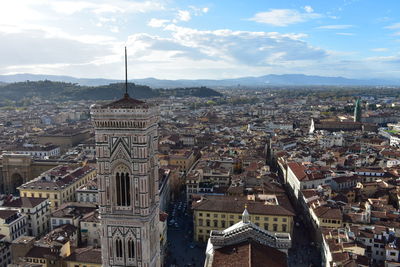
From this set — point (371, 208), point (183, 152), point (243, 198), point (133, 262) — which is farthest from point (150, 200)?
point (183, 152)

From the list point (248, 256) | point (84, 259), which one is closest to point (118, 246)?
point (248, 256)

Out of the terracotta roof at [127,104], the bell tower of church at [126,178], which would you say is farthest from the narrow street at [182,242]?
the terracotta roof at [127,104]

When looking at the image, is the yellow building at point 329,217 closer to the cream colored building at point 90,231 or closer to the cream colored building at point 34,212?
the cream colored building at point 90,231

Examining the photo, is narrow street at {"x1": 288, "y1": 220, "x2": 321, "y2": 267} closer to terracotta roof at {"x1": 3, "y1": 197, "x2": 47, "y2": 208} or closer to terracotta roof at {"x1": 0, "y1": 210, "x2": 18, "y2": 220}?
terracotta roof at {"x1": 3, "y1": 197, "x2": 47, "y2": 208}

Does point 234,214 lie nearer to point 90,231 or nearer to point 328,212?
point 328,212

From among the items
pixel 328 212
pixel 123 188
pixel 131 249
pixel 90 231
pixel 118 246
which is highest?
pixel 123 188

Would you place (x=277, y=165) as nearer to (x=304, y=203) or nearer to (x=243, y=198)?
(x=304, y=203)

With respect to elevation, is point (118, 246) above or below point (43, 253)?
above

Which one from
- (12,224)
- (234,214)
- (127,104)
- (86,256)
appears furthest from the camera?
(234,214)
